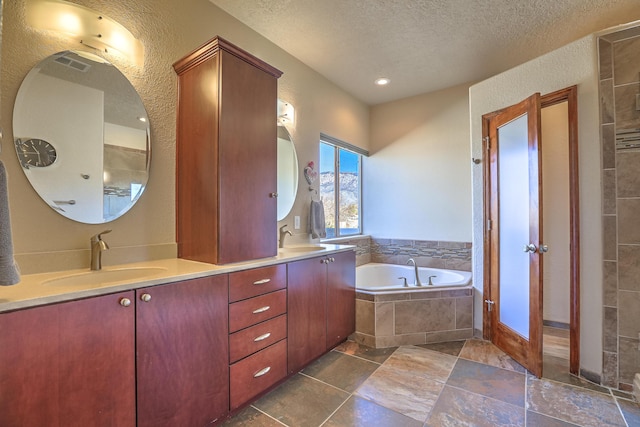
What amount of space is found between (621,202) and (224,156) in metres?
2.55

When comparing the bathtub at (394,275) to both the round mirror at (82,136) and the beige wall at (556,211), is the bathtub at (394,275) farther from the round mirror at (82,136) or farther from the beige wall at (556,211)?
the round mirror at (82,136)

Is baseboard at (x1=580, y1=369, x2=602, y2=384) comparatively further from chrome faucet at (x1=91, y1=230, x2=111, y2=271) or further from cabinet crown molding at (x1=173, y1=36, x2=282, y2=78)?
chrome faucet at (x1=91, y1=230, x2=111, y2=271)

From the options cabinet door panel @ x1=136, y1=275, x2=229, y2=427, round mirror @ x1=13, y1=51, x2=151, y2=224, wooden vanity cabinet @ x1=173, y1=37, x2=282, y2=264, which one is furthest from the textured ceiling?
cabinet door panel @ x1=136, y1=275, x2=229, y2=427

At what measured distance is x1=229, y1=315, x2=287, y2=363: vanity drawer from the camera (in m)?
1.59

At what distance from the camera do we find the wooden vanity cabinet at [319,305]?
6.47 feet

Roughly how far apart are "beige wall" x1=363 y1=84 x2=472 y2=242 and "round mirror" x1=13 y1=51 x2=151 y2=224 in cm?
292

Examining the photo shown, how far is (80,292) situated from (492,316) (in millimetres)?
2927

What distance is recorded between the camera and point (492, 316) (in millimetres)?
2576

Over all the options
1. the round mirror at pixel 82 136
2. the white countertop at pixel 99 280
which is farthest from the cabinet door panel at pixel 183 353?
the round mirror at pixel 82 136

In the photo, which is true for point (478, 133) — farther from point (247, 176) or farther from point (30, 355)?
point (30, 355)

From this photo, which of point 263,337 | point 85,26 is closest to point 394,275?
point 263,337

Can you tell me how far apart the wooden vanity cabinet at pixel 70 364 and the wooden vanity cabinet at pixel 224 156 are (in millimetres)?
590

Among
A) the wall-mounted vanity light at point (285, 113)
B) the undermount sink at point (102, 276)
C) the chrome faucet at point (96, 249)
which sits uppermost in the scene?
the wall-mounted vanity light at point (285, 113)

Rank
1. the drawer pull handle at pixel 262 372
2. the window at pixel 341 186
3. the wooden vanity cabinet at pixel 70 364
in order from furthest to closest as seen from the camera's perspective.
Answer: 1. the window at pixel 341 186
2. the drawer pull handle at pixel 262 372
3. the wooden vanity cabinet at pixel 70 364
